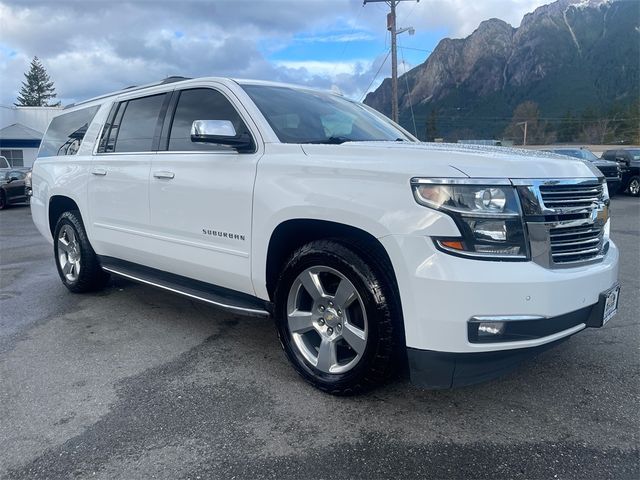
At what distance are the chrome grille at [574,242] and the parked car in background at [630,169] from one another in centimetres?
1935

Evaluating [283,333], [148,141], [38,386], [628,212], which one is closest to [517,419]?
[283,333]

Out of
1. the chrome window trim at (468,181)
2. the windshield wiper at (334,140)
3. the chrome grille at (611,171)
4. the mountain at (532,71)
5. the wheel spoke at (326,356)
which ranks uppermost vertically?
the mountain at (532,71)

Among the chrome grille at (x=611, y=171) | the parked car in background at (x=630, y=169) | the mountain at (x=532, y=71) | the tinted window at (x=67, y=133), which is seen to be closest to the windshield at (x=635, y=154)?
the parked car in background at (x=630, y=169)

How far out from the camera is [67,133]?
18.6ft

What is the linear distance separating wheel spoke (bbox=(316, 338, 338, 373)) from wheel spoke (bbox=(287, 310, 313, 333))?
14 cm

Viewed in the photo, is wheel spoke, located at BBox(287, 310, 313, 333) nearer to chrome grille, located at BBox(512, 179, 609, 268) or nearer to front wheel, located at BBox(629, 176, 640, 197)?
chrome grille, located at BBox(512, 179, 609, 268)

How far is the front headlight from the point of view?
2523mm

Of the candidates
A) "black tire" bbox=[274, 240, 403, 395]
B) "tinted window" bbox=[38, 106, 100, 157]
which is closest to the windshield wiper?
"black tire" bbox=[274, 240, 403, 395]

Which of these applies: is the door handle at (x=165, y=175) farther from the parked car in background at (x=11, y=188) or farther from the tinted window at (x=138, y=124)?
the parked car in background at (x=11, y=188)

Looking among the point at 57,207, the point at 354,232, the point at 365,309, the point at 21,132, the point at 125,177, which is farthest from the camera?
the point at 21,132

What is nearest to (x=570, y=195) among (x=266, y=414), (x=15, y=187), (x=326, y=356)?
(x=326, y=356)

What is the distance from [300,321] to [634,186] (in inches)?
798

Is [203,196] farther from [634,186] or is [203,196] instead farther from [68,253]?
[634,186]

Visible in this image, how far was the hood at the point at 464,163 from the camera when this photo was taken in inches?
102
